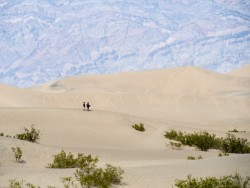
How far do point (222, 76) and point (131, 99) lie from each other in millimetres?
27681

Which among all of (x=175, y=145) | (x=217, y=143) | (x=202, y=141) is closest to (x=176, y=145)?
(x=175, y=145)

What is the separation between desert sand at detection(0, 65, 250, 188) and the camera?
37.9 ft

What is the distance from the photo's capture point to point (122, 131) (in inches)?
1072

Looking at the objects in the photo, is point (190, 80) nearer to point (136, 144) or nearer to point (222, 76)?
point (222, 76)

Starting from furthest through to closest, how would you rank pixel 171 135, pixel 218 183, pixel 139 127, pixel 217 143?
pixel 139 127 < pixel 171 135 < pixel 217 143 < pixel 218 183

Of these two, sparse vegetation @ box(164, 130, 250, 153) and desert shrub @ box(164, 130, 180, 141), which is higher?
desert shrub @ box(164, 130, 180, 141)

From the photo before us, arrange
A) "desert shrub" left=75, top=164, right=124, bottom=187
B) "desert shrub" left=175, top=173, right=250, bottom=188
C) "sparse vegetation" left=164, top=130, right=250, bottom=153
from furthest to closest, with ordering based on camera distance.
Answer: "sparse vegetation" left=164, top=130, right=250, bottom=153
"desert shrub" left=75, top=164, right=124, bottom=187
"desert shrub" left=175, top=173, right=250, bottom=188

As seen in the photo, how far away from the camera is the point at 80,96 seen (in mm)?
71875

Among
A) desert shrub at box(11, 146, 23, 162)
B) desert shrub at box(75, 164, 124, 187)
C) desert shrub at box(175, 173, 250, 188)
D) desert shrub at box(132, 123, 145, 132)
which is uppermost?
desert shrub at box(132, 123, 145, 132)

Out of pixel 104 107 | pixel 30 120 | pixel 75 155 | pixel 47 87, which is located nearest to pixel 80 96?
pixel 104 107

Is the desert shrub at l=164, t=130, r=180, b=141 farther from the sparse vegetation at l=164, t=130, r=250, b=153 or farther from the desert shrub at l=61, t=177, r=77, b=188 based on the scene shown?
the desert shrub at l=61, t=177, r=77, b=188

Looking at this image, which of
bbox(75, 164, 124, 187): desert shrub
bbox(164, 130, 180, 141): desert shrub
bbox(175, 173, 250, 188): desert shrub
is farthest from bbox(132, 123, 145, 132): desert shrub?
bbox(175, 173, 250, 188): desert shrub

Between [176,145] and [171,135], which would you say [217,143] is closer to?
[176,145]

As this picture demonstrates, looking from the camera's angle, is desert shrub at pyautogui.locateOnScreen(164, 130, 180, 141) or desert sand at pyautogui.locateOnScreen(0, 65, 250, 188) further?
desert shrub at pyautogui.locateOnScreen(164, 130, 180, 141)
